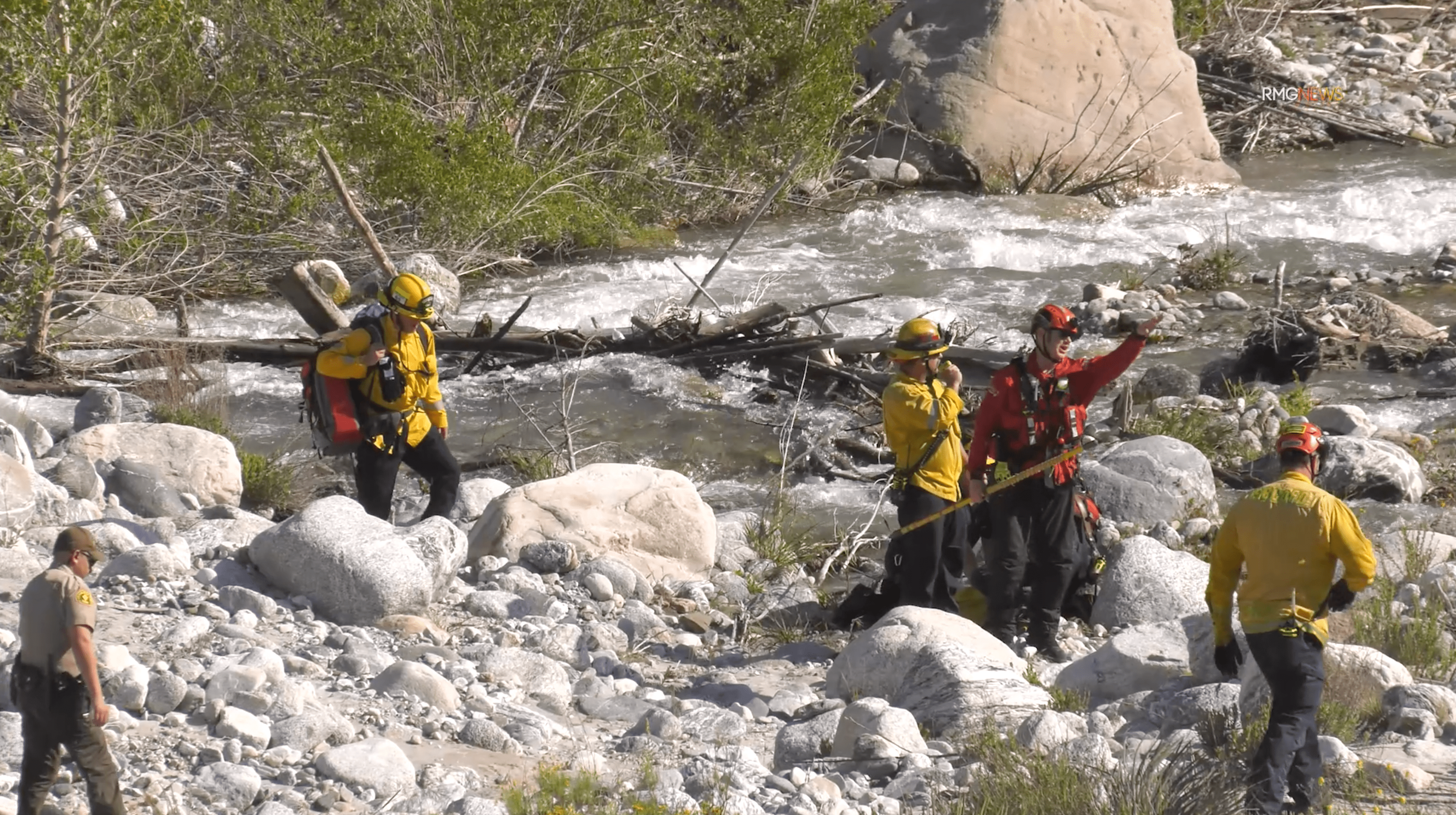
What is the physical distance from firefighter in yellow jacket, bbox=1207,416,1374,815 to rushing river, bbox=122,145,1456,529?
14.2 feet

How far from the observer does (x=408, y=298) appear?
6.88 m

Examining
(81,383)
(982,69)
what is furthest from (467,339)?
(982,69)

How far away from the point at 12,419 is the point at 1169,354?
851cm

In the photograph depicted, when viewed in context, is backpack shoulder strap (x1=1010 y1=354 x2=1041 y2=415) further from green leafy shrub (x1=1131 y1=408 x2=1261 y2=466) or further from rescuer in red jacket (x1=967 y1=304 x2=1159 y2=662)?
green leafy shrub (x1=1131 y1=408 x2=1261 y2=466)

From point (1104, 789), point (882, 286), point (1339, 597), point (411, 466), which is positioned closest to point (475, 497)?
point (411, 466)

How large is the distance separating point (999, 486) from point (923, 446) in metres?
0.36

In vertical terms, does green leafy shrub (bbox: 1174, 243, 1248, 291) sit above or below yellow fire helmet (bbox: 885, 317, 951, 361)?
below

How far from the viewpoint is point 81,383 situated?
414 inches

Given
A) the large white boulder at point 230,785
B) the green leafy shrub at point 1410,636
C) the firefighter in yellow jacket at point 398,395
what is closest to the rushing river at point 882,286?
the firefighter in yellow jacket at point 398,395

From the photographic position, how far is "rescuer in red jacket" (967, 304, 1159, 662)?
20.1 feet

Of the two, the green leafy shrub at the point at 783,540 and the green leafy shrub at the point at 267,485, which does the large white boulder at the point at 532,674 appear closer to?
the green leafy shrub at the point at 783,540

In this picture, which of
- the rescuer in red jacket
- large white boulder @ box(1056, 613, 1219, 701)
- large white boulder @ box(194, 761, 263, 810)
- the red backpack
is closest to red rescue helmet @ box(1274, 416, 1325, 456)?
the rescuer in red jacket

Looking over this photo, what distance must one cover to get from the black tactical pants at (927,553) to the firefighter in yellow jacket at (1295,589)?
5.67 feet

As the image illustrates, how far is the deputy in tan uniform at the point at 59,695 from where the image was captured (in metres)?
4.11
